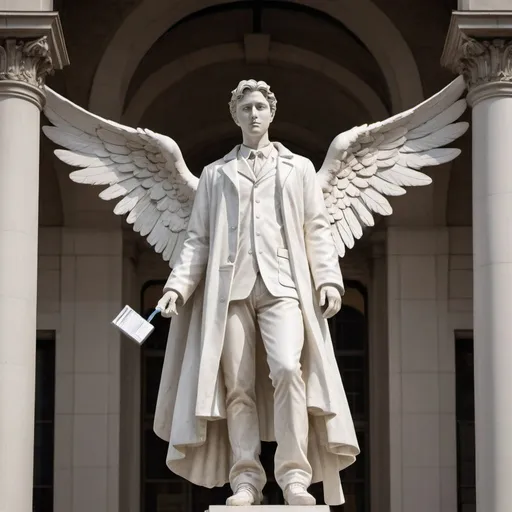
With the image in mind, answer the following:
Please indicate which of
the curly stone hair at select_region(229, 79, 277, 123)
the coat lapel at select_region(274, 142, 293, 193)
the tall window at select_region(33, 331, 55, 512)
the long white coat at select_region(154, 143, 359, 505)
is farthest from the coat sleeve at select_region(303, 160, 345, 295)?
the tall window at select_region(33, 331, 55, 512)

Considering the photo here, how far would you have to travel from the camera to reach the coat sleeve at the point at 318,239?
17094 mm

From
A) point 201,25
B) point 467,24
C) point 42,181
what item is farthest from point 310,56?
point 467,24

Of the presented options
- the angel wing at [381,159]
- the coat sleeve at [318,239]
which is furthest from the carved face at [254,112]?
the angel wing at [381,159]

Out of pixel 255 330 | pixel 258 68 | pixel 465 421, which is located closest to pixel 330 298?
pixel 255 330

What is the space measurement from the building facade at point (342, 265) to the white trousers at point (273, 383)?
4.67 m

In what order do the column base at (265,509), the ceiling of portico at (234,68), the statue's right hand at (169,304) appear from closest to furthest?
the column base at (265,509) < the statue's right hand at (169,304) < the ceiling of portico at (234,68)

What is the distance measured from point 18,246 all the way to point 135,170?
1456 mm

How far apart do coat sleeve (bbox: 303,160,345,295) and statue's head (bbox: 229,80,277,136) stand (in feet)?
2.02

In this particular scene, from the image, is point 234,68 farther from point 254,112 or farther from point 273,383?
point 273,383

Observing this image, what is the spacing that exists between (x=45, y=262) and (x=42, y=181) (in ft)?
4.33

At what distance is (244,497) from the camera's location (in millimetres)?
16391

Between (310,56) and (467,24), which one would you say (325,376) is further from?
(310,56)

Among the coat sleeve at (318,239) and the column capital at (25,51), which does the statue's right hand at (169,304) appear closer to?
the coat sleeve at (318,239)

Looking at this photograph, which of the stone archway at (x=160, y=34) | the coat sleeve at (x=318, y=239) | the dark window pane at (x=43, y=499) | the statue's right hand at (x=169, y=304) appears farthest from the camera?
the dark window pane at (x=43, y=499)
